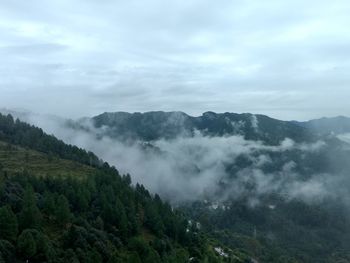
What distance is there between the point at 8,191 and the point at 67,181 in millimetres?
29868

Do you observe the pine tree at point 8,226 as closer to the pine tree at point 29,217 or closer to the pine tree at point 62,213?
the pine tree at point 29,217

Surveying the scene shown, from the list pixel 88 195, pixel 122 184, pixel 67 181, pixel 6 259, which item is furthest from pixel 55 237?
pixel 122 184

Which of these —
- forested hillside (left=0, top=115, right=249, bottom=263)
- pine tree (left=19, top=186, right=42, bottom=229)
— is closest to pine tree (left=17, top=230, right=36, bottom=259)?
forested hillside (left=0, top=115, right=249, bottom=263)

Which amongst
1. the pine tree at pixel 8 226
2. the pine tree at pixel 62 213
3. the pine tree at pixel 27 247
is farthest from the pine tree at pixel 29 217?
the pine tree at pixel 62 213

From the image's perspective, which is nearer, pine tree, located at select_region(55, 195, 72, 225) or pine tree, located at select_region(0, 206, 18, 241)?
pine tree, located at select_region(0, 206, 18, 241)

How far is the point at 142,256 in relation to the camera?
318 ft

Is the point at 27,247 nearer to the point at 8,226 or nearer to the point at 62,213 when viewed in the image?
the point at 8,226

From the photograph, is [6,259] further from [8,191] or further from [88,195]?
[88,195]

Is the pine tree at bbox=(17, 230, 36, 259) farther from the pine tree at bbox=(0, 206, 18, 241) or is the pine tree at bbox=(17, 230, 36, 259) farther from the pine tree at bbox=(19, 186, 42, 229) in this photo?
the pine tree at bbox=(19, 186, 42, 229)

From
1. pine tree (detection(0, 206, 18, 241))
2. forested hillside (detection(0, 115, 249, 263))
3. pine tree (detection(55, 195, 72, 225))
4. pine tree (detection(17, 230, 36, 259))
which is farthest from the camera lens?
pine tree (detection(55, 195, 72, 225))

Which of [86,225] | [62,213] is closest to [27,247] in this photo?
[86,225]

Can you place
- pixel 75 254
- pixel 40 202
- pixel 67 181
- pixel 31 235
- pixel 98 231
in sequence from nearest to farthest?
1. pixel 31 235
2. pixel 75 254
3. pixel 98 231
4. pixel 40 202
5. pixel 67 181

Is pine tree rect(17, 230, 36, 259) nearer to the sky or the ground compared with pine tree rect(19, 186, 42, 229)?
nearer to the ground

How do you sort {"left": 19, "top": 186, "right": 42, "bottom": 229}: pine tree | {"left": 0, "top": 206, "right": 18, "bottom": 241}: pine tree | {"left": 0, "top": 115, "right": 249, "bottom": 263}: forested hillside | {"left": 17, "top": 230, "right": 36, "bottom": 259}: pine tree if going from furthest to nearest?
{"left": 19, "top": 186, "right": 42, "bottom": 229}: pine tree → {"left": 0, "top": 115, "right": 249, "bottom": 263}: forested hillside → {"left": 0, "top": 206, "right": 18, "bottom": 241}: pine tree → {"left": 17, "top": 230, "right": 36, "bottom": 259}: pine tree
